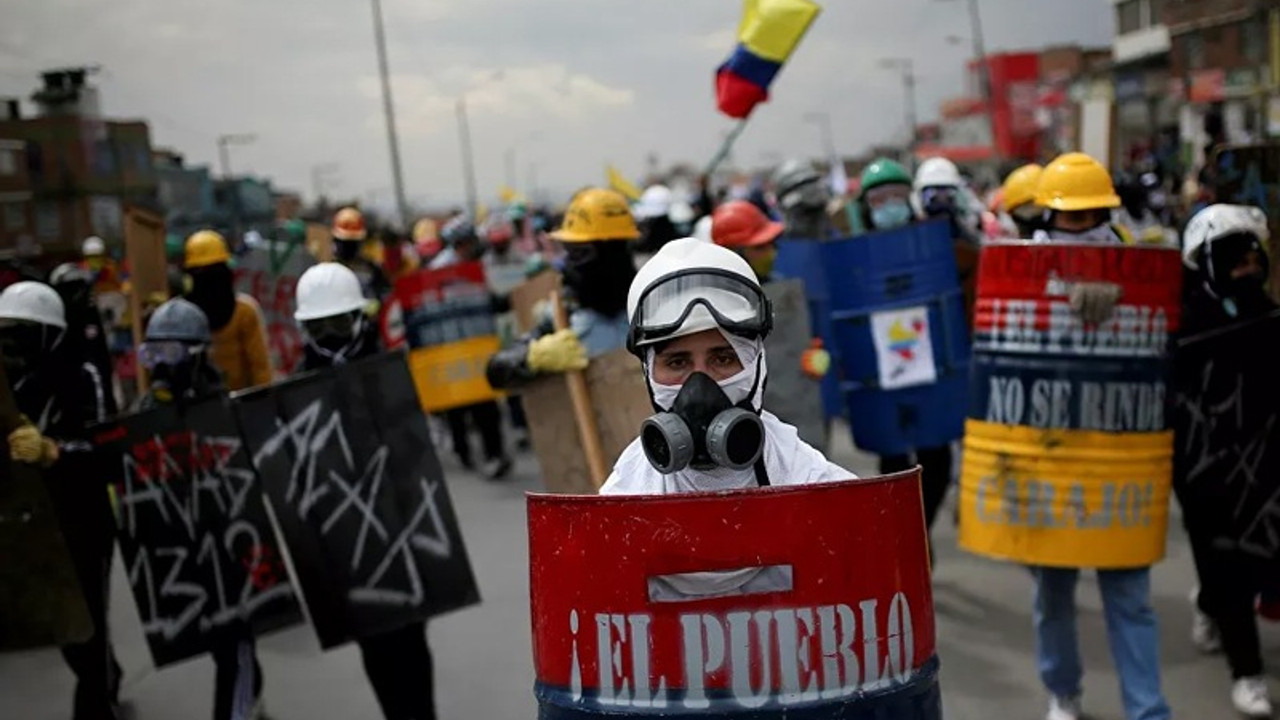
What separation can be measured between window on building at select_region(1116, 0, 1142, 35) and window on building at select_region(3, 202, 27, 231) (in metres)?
55.7

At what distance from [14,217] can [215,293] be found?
10.9 metres

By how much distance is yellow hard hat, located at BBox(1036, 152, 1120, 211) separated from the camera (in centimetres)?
459

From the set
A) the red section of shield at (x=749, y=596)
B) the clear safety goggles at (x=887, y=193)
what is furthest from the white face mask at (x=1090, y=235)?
the red section of shield at (x=749, y=596)

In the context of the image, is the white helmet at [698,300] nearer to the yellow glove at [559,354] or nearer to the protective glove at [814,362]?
the yellow glove at [559,354]

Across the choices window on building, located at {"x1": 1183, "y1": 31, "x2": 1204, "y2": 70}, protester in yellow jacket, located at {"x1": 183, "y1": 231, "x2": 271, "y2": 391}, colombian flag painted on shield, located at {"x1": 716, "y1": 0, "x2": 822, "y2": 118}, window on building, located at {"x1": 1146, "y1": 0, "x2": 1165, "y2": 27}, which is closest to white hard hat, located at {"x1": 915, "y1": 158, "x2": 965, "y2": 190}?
colombian flag painted on shield, located at {"x1": 716, "y1": 0, "x2": 822, "y2": 118}

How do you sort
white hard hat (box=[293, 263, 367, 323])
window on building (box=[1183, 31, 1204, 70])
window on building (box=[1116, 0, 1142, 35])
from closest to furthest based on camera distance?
white hard hat (box=[293, 263, 367, 323]) → window on building (box=[1183, 31, 1204, 70]) → window on building (box=[1116, 0, 1142, 35])

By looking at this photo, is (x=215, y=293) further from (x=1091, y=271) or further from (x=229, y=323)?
(x=1091, y=271)

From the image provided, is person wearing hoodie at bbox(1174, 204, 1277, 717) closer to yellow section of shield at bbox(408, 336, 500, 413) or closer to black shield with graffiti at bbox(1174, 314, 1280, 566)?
black shield with graffiti at bbox(1174, 314, 1280, 566)

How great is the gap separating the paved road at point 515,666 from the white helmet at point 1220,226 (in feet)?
5.25

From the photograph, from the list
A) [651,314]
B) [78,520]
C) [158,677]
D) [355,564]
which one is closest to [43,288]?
[78,520]

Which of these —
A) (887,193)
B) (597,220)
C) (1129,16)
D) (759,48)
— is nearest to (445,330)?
(759,48)

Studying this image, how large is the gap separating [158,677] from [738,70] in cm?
384

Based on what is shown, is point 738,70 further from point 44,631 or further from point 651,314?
point 651,314

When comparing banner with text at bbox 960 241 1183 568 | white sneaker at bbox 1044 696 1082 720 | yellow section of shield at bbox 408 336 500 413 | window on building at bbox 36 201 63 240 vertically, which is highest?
window on building at bbox 36 201 63 240
